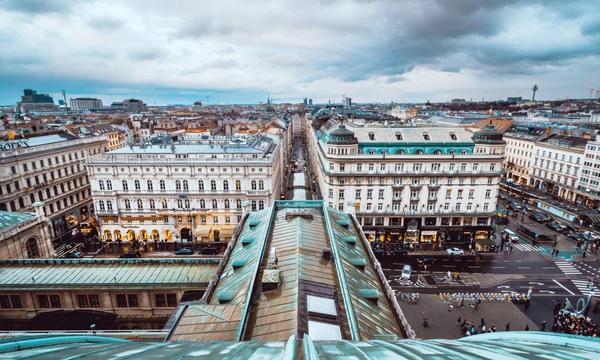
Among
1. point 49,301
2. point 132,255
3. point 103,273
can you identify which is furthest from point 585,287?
point 132,255

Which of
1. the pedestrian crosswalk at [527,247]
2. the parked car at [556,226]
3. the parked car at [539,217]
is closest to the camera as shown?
the pedestrian crosswalk at [527,247]

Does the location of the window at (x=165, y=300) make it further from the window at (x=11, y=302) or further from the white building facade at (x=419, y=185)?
the white building facade at (x=419, y=185)

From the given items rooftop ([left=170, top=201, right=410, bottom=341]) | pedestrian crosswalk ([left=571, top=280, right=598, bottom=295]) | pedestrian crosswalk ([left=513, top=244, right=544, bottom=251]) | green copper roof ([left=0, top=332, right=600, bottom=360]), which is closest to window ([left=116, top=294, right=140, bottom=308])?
rooftop ([left=170, top=201, right=410, bottom=341])

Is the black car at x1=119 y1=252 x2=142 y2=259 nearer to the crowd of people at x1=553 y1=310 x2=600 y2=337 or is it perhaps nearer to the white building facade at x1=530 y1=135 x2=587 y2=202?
the crowd of people at x1=553 y1=310 x2=600 y2=337

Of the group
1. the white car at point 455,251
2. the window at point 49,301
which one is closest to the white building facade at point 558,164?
the white car at point 455,251

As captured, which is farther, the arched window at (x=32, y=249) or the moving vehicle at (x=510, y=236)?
the moving vehicle at (x=510, y=236)

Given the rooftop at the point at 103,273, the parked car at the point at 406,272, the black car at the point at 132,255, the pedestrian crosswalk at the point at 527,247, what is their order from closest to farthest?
the rooftop at the point at 103,273 < the parked car at the point at 406,272 < the black car at the point at 132,255 < the pedestrian crosswalk at the point at 527,247
